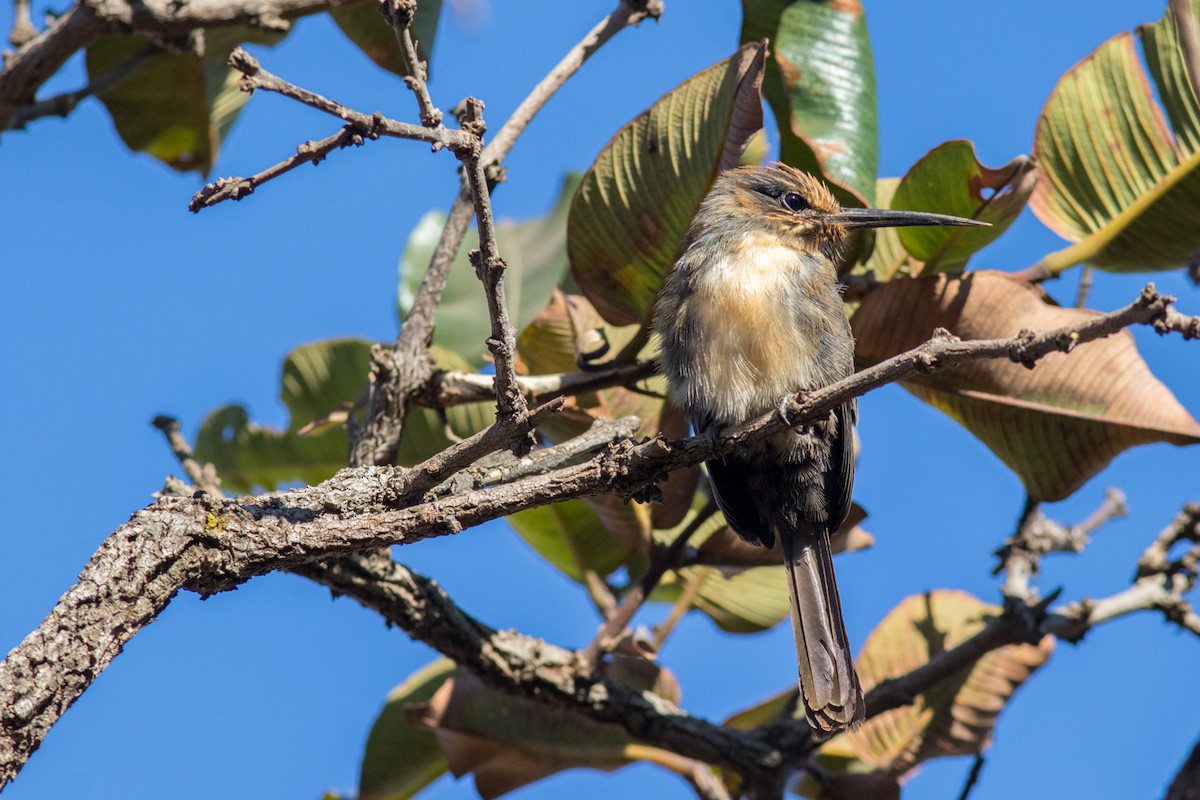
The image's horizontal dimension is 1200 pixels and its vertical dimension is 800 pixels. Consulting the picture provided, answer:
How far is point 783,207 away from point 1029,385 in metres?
1.04

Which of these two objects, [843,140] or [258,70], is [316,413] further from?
[258,70]

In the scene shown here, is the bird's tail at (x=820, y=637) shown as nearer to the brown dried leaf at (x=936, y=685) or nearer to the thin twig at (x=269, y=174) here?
the brown dried leaf at (x=936, y=685)

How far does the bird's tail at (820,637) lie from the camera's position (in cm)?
309

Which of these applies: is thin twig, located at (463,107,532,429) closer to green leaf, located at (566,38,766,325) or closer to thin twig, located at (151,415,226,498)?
green leaf, located at (566,38,766,325)

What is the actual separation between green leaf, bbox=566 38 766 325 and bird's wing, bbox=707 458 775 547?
0.51 m

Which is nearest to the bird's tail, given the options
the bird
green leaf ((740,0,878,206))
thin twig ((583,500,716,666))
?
the bird

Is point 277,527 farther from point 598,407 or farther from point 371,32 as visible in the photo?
point 371,32

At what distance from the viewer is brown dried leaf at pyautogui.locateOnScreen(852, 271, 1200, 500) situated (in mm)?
3119

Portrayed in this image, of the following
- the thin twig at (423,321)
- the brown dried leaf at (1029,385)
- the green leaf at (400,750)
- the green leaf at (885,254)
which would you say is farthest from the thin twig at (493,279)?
the green leaf at (400,750)

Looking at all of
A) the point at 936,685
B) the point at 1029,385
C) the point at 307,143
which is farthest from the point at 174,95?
the point at 936,685

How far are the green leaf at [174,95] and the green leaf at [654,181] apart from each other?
1534 mm

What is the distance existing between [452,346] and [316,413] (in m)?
0.53

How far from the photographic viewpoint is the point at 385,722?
399 centimetres

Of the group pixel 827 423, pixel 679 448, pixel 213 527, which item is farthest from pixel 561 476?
pixel 827 423
